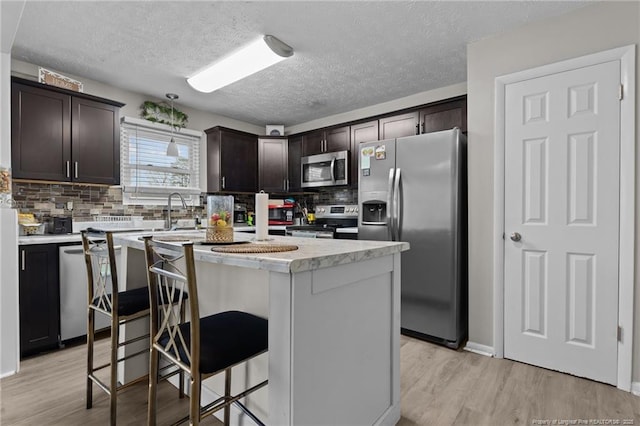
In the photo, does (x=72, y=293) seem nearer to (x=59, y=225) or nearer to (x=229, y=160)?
(x=59, y=225)

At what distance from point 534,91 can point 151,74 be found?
339 cm

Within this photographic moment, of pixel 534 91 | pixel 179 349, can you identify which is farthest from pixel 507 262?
pixel 179 349

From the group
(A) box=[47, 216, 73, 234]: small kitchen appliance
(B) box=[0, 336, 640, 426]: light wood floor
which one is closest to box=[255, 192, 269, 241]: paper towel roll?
(B) box=[0, 336, 640, 426]: light wood floor

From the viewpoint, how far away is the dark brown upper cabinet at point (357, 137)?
3979 millimetres

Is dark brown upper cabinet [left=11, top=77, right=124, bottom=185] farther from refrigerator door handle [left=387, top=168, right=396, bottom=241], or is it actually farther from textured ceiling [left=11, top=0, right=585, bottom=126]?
refrigerator door handle [left=387, top=168, right=396, bottom=241]

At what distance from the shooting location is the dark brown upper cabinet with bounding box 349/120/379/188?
3.98 m

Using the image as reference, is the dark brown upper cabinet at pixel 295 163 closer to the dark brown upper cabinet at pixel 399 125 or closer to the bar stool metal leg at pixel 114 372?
the dark brown upper cabinet at pixel 399 125

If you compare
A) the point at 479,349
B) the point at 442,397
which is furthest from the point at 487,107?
the point at 442,397

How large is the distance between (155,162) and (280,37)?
2.37 m

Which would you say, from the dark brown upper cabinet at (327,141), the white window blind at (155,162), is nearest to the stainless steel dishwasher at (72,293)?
the white window blind at (155,162)

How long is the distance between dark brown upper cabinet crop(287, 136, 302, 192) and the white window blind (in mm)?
1267

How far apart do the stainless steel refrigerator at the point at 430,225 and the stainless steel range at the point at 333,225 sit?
A: 84 cm

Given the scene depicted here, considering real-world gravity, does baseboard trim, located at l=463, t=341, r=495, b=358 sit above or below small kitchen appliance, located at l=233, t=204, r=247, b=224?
below

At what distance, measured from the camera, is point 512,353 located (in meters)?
2.50
